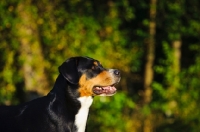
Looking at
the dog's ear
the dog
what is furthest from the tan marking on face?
the dog's ear

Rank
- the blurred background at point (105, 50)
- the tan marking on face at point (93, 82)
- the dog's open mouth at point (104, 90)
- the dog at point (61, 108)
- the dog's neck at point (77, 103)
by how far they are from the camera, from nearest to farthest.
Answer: the dog at point (61, 108) → the dog's neck at point (77, 103) → the tan marking on face at point (93, 82) → the dog's open mouth at point (104, 90) → the blurred background at point (105, 50)

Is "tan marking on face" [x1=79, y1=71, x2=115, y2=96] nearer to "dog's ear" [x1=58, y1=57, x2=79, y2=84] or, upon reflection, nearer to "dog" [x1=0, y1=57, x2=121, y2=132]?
"dog" [x1=0, y1=57, x2=121, y2=132]

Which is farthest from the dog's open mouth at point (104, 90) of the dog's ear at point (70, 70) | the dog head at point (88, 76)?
the dog's ear at point (70, 70)

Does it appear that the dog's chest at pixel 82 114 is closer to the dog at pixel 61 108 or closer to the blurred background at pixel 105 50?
the dog at pixel 61 108

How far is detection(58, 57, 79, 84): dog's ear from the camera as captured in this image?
7.39 meters

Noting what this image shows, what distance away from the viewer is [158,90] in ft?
46.6

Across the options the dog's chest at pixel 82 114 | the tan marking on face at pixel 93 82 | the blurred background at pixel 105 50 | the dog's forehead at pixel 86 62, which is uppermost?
the dog's forehead at pixel 86 62

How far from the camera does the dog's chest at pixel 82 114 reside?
7.40 meters

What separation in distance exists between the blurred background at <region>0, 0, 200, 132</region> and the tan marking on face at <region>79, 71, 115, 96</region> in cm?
485

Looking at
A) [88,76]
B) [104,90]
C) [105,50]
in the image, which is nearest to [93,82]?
[88,76]

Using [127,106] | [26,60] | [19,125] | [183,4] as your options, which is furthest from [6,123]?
[183,4]

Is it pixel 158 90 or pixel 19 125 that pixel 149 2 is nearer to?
pixel 158 90

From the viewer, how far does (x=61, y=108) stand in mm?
7355

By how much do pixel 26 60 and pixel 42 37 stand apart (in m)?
0.59
